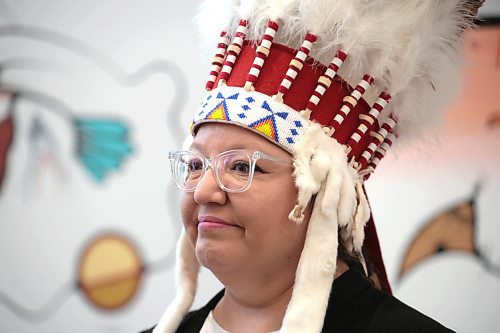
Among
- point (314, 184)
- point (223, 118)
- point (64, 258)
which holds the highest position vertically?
point (223, 118)

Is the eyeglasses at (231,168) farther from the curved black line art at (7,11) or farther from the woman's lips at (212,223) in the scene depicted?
the curved black line art at (7,11)

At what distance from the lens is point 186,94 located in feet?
8.67

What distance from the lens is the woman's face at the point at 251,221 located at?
133 cm

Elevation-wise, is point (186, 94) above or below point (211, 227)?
above

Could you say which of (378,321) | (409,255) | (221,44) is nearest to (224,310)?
(378,321)

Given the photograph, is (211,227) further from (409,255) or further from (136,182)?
(136,182)

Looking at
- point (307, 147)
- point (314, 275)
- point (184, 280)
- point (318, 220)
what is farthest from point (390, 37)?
point (184, 280)

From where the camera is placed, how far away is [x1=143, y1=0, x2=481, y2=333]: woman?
133cm

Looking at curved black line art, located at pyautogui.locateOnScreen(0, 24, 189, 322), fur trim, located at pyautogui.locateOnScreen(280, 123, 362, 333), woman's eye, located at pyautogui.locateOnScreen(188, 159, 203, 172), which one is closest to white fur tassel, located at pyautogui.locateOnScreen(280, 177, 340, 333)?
fur trim, located at pyautogui.locateOnScreen(280, 123, 362, 333)

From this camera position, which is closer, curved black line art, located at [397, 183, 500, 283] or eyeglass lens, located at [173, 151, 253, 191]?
eyeglass lens, located at [173, 151, 253, 191]

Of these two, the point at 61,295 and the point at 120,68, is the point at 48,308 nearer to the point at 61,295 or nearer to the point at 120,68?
the point at 61,295

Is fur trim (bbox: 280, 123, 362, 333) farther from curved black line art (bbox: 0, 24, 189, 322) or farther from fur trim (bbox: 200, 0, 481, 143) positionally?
curved black line art (bbox: 0, 24, 189, 322)

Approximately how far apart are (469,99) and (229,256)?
1.25 meters

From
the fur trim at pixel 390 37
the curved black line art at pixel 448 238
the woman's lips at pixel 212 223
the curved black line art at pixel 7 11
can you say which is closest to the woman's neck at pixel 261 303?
the woman's lips at pixel 212 223
